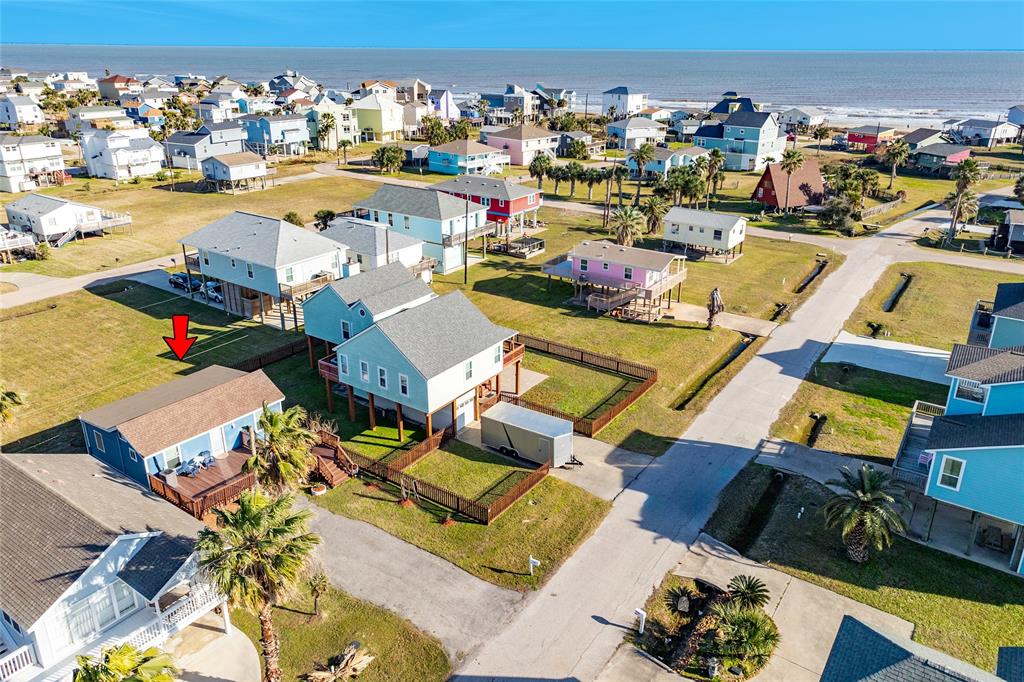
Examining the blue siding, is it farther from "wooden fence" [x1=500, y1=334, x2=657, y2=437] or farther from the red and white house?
the red and white house

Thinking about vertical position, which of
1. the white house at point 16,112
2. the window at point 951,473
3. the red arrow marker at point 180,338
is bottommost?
the red arrow marker at point 180,338

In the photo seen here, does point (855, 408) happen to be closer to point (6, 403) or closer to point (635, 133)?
point (6, 403)

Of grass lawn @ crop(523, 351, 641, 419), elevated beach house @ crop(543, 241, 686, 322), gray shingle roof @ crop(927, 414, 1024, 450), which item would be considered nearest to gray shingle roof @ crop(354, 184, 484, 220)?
elevated beach house @ crop(543, 241, 686, 322)

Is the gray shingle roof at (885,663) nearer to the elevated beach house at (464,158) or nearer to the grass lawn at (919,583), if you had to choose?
the grass lawn at (919,583)

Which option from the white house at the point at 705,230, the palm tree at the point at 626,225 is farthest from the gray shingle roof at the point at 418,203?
the white house at the point at 705,230

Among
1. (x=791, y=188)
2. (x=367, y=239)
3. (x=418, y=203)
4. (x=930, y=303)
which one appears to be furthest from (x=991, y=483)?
(x=791, y=188)

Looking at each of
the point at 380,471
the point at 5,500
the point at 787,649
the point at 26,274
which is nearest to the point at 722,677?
the point at 787,649
